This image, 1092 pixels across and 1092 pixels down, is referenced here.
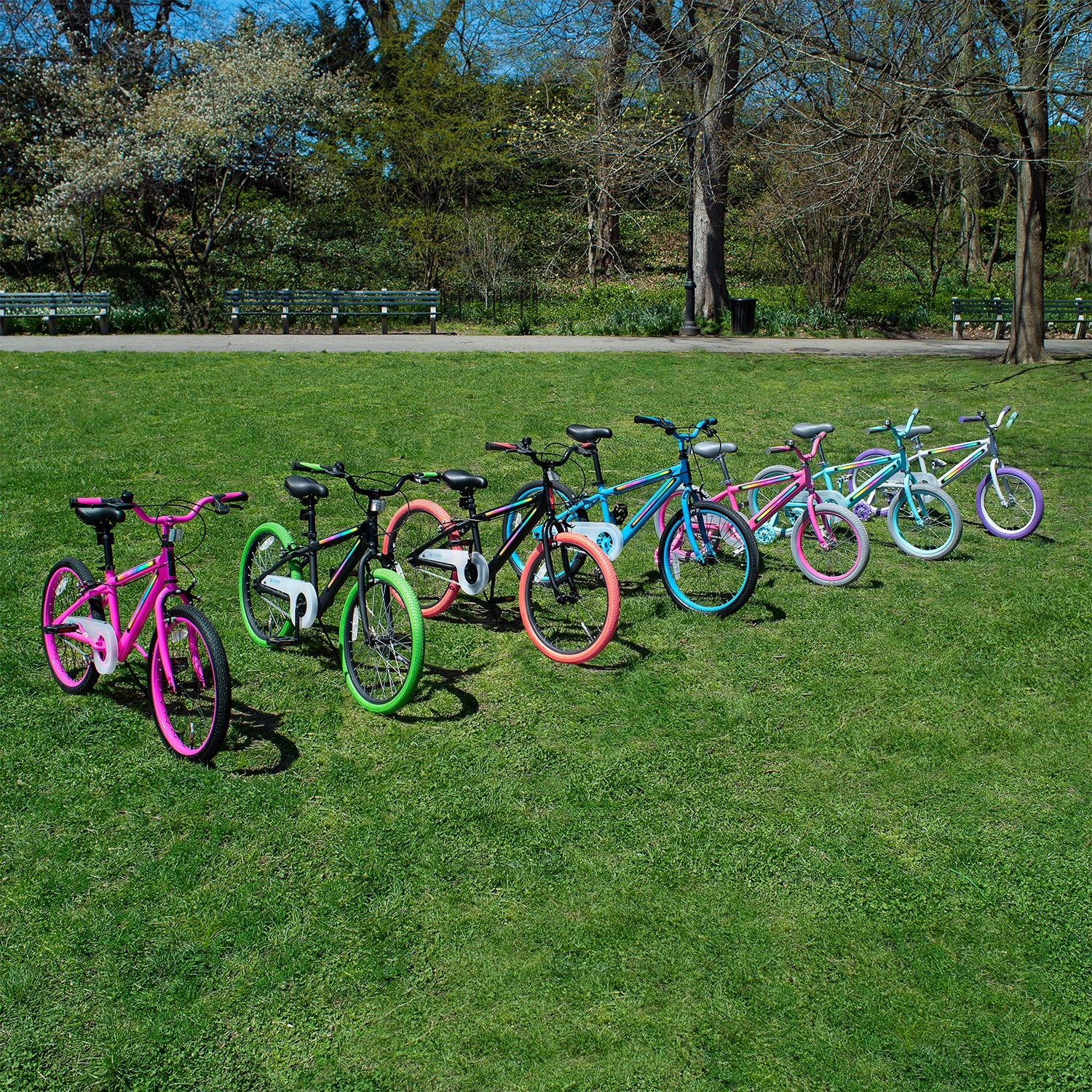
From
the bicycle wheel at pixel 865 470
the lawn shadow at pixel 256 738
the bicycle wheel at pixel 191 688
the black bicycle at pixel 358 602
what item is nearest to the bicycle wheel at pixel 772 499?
the bicycle wheel at pixel 865 470

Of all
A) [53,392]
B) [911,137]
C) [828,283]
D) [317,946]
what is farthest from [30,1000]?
[828,283]

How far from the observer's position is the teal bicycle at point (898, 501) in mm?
7285

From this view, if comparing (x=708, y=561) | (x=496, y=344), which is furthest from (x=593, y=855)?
(x=496, y=344)

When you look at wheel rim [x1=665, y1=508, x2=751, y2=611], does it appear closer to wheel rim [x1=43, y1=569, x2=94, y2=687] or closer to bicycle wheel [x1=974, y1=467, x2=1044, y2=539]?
bicycle wheel [x1=974, y1=467, x2=1044, y2=539]

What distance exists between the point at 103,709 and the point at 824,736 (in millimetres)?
3426

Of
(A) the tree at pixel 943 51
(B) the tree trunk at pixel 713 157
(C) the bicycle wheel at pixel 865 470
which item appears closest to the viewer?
(C) the bicycle wheel at pixel 865 470

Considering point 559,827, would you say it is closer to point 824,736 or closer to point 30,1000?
point 824,736

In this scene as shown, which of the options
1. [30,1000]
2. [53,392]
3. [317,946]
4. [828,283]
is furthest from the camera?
[828,283]

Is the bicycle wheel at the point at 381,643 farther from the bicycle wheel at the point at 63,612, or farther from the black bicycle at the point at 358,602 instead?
the bicycle wheel at the point at 63,612

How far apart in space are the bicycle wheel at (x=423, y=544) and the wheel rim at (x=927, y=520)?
3329 mm

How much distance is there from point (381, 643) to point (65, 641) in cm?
180

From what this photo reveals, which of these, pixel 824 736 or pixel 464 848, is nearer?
pixel 464 848

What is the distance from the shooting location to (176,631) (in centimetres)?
462

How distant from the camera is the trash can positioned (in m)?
21.8
